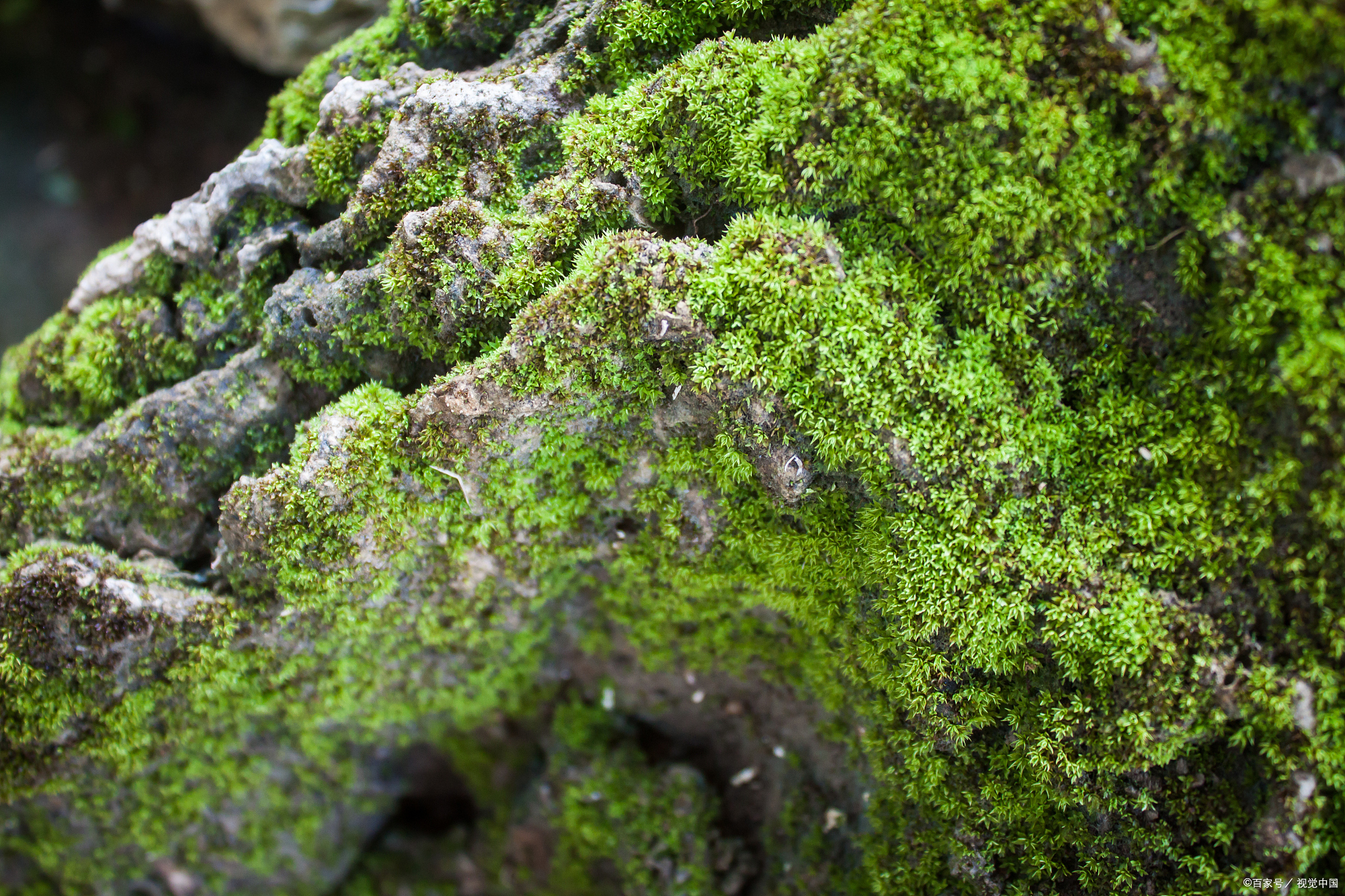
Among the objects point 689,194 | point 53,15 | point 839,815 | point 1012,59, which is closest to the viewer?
point 1012,59

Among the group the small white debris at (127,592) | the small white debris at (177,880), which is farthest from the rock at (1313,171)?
the small white debris at (177,880)

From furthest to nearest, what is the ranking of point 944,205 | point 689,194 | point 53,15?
point 53,15, point 689,194, point 944,205

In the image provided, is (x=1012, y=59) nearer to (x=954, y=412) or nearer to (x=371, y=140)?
(x=954, y=412)

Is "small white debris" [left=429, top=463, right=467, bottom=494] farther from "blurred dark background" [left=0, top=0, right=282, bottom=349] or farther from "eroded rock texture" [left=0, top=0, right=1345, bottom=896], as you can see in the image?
"blurred dark background" [left=0, top=0, right=282, bottom=349]

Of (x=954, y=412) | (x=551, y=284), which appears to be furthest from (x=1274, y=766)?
(x=551, y=284)

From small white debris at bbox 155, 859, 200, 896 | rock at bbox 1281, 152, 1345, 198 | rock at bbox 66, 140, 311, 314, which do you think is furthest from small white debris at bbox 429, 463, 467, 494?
small white debris at bbox 155, 859, 200, 896

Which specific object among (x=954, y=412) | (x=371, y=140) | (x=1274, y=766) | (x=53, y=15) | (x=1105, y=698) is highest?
(x=53, y=15)

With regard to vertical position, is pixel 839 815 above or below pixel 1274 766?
below
